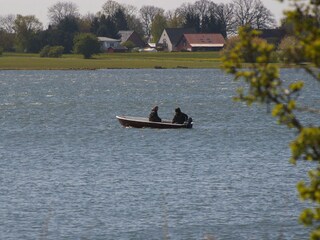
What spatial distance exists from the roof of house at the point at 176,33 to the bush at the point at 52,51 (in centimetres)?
3710

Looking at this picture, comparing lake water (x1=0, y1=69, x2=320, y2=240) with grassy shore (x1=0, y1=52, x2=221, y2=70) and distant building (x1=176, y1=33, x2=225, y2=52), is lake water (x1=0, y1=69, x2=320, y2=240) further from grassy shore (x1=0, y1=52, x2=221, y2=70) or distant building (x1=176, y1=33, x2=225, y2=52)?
distant building (x1=176, y1=33, x2=225, y2=52)

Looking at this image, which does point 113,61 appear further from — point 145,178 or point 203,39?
point 145,178

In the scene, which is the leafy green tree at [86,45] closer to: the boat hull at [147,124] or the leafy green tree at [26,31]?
the leafy green tree at [26,31]

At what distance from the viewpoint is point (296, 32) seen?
9383mm

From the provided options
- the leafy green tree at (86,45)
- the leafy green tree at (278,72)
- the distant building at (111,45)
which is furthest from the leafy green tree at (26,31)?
the leafy green tree at (278,72)

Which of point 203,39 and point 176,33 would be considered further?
point 176,33

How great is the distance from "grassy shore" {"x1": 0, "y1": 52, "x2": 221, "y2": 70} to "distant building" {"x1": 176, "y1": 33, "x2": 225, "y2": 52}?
49.9ft

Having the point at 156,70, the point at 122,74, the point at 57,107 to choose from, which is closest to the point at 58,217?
the point at 57,107

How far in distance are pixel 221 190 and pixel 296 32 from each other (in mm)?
21075

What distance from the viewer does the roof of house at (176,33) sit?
19600cm

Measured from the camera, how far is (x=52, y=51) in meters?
162

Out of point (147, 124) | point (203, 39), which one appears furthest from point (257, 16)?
point (147, 124)

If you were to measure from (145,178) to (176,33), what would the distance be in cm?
16537

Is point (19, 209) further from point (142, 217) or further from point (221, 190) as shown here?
point (221, 190)
